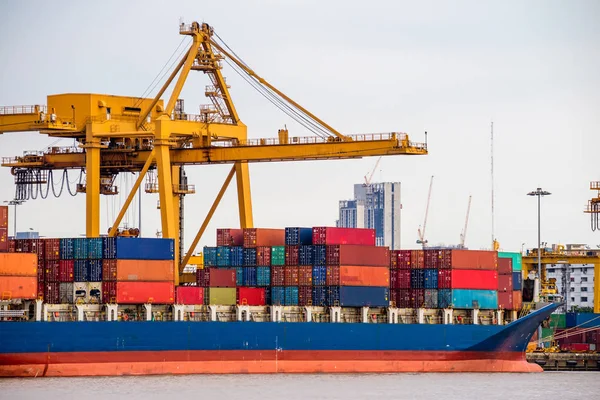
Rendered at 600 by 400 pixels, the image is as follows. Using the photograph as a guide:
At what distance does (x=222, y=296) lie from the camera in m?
68.6

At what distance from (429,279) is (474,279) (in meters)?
2.29

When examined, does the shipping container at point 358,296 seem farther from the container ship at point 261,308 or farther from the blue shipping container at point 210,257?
the blue shipping container at point 210,257

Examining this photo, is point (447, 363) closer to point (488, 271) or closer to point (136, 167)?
point (488, 271)

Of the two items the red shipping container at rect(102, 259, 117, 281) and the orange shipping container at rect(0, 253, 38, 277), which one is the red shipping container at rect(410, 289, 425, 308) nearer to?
the red shipping container at rect(102, 259, 117, 281)

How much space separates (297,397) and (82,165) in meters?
22.4

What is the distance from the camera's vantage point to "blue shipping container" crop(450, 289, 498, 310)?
72.9 m

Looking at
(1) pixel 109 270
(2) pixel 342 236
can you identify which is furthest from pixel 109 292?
(2) pixel 342 236

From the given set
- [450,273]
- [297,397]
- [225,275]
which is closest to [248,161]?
[225,275]

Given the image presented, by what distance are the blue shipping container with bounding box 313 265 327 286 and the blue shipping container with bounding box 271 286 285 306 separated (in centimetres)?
161

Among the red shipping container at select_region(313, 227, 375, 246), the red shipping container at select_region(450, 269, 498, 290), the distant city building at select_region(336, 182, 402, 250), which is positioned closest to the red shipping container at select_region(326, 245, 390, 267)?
the red shipping container at select_region(313, 227, 375, 246)

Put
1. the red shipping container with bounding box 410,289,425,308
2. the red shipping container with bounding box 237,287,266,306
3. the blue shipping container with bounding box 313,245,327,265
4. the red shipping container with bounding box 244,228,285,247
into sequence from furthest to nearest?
the red shipping container with bounding box 410,289,425,308
the red shipping container with bounding box 244,228,285,247
the red shipping container with bounding box 237,287,266,306
the blue shipping container with bounding box 313,245,327,265

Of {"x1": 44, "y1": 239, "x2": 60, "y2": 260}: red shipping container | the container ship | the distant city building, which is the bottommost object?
the container ship

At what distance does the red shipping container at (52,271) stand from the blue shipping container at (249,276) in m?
9.09

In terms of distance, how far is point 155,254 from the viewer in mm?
65312
